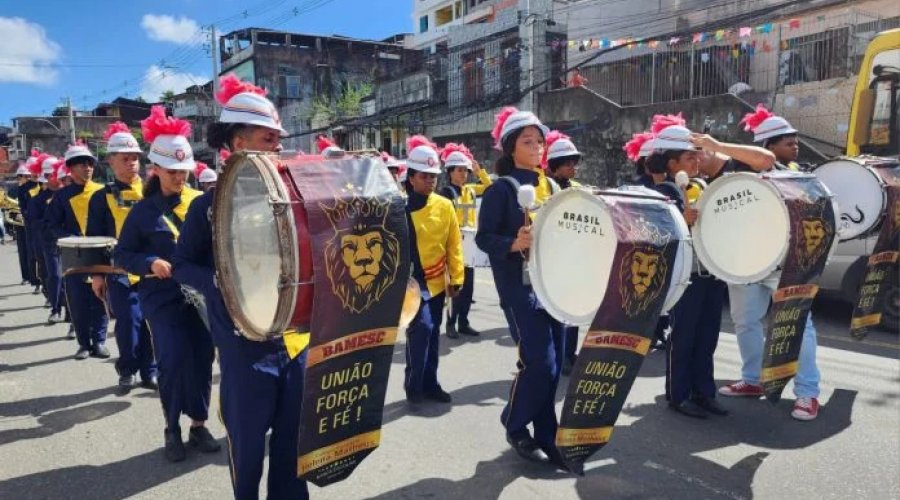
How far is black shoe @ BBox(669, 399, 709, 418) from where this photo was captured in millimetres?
4289

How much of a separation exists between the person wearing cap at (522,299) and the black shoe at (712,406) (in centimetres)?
135

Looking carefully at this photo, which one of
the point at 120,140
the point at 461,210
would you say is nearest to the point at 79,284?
the point at 120,140

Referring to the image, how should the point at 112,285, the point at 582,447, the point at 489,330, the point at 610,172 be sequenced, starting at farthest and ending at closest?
the point at 610,172, the point at 489,330, the point at 112,285, the point at 582,447

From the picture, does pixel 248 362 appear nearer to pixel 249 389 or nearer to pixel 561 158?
pixel 249 389

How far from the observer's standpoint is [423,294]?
15.4 ft

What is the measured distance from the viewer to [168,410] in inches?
150

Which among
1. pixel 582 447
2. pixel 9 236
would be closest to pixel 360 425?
pixel 582 447

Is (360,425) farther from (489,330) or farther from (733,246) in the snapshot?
(489,330)

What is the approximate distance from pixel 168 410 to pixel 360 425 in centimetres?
206

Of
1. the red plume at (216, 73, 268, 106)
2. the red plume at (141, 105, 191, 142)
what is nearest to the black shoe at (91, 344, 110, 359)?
the red plume at (141, 105, 191, 142)

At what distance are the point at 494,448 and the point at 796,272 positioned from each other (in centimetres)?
190

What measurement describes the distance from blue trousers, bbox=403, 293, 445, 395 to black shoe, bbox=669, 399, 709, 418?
5.47 feet

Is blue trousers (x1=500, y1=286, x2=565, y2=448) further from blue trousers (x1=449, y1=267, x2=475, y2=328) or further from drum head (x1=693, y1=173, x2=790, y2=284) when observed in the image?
blue trousers (x1=449, y1=267, x2=475, y2=328)

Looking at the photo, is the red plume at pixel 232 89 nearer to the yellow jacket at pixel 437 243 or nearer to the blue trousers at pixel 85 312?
the yellow jacket at pixel 437 243
